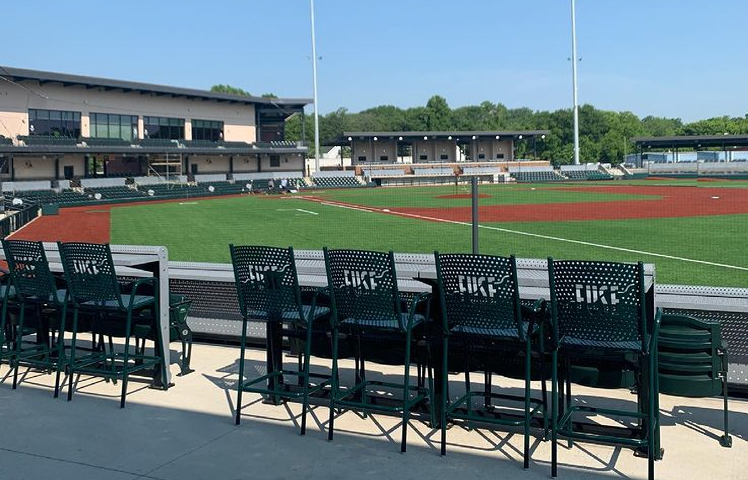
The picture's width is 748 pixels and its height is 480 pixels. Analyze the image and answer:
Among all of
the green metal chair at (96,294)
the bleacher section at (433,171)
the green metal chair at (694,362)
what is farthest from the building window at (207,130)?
the green metal chair at (694,362)

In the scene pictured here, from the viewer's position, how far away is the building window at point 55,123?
63500mm

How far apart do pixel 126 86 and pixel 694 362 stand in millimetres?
71124

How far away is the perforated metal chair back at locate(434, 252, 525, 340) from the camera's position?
5641 mm

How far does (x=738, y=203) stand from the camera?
132 ft

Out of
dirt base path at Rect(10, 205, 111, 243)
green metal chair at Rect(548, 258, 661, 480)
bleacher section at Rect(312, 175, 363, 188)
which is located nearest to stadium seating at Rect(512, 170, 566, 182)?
bleacher section at Rect(312, 175, 363, 188)

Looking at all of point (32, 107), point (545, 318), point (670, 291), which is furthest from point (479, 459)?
point (32, 107)

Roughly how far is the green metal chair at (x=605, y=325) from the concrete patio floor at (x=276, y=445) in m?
0.28

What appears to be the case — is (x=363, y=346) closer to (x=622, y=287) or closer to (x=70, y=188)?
(x=622, y=287)

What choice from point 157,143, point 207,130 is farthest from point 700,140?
point 157,143

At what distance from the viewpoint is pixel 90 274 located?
7.46 metres

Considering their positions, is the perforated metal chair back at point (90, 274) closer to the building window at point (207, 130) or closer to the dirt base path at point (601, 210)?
the dirt base path at point (601, 210)

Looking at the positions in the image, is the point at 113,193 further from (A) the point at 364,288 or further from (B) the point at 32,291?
(A) the point at 364,288

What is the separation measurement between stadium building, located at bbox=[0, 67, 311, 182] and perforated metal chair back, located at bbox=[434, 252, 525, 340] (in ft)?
172

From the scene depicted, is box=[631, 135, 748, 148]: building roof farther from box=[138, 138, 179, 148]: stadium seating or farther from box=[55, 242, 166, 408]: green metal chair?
box=[55, 242, 166, 408]: green metal chair
